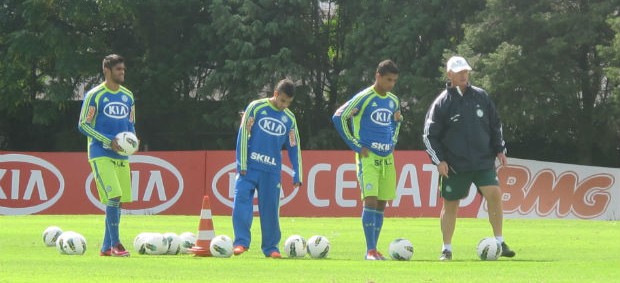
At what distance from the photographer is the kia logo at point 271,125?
1434 centimetres

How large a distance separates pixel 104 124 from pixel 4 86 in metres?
32.0

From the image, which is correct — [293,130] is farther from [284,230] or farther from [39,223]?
[39,223]

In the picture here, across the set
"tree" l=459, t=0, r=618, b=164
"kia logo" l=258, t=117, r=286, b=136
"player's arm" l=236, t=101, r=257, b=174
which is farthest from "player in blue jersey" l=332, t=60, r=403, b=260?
"tree" l=459, t=0, r=618, b=164

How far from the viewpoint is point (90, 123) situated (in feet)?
46.2

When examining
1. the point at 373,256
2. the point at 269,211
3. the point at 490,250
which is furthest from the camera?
the point at 269,211

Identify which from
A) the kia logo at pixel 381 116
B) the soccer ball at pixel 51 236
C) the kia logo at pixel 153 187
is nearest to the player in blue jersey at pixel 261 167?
the kia logo at pixel 381 116

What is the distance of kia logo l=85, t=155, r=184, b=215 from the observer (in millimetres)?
31047

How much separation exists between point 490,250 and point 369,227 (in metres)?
1.30

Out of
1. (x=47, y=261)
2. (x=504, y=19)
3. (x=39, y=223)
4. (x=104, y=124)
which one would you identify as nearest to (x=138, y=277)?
(x=47, y=261)

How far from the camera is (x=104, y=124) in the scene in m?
14.2

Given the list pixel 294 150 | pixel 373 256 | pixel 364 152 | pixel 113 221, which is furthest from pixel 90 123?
pixel 373 256

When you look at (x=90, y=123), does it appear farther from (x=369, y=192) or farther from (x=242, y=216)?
(x=369, y=192)

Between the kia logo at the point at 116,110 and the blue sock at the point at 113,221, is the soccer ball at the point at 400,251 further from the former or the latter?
the kia logo at the point at 116,110

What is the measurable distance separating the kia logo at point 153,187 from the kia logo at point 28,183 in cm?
81
